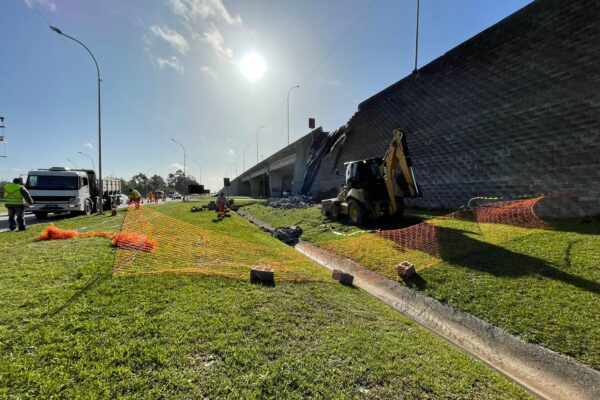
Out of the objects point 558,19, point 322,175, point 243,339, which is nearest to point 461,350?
point 243,339

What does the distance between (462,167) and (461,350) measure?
37.0 feet

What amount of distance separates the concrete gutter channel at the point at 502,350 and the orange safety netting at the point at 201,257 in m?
1.72

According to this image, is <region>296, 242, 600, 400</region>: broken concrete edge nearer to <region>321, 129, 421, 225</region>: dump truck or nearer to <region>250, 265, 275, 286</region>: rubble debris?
<region>250, 265, 275, 286</region>: rubble debris

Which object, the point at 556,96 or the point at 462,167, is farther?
the point at 462,167

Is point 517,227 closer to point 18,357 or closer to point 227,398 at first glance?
point 227,398

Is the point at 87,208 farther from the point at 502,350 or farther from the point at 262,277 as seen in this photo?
the point at 502,350

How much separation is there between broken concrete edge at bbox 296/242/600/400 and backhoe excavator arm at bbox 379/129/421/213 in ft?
17.1

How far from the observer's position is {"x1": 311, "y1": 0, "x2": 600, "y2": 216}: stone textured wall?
8602mm

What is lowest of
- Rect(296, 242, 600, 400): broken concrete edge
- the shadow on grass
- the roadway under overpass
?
Rect(296, 242, 600, 400): broken concrete edge

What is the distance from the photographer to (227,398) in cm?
214

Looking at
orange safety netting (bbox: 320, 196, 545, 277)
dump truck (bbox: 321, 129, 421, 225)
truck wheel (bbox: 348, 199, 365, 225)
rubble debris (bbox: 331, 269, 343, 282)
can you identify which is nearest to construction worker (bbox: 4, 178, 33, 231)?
orange safety netting (bbox: 320, 196, 545, 277)

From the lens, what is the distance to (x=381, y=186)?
11.0 meters

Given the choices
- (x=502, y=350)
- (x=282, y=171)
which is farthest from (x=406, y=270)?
(x=282, y=171)

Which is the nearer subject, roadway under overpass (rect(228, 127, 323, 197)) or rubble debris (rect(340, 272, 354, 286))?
rubble debris (rect(340, 272, 354, 286))
